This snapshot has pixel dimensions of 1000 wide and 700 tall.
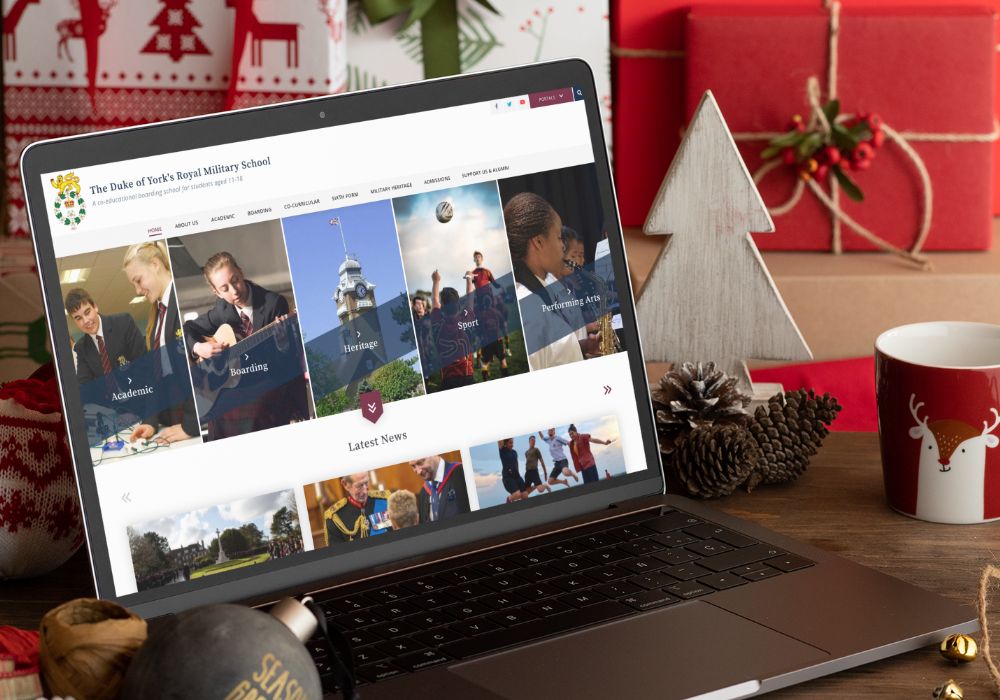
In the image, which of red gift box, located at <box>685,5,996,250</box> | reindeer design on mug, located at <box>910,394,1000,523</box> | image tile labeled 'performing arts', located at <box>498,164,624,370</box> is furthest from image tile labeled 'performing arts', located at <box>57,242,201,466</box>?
red gift box, located at <box>685,5,996,250</box>

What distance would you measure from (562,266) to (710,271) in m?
0.19

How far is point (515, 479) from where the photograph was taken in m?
0.78

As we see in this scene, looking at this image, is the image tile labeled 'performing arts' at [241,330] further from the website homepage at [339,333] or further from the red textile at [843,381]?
the red textile at [843,381]

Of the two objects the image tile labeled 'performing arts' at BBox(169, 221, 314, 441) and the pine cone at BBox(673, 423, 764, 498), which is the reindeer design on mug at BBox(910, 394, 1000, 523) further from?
the image tile labeled 'performing arts' at BBox(169, 221, 314, 441)

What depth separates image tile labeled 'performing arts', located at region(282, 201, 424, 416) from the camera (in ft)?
2.44

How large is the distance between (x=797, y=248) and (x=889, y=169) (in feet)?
0.57

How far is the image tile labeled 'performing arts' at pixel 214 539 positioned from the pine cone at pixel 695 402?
33 centimetres

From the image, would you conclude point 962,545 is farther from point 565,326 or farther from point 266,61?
point 266,61

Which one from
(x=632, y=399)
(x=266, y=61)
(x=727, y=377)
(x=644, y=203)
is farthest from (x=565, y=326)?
(x=644, y=203)

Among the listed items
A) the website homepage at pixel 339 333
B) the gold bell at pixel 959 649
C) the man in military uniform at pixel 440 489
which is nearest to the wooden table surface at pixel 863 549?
the gold bell at pixel 959 649

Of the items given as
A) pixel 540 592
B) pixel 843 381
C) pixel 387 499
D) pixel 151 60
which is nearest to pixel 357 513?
pixel 387 499

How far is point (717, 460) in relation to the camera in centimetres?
85

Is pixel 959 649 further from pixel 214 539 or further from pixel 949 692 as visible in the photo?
pixel 214 539

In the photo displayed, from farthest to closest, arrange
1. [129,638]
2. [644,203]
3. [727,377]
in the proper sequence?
[644,203], [727,377], [129,638]
